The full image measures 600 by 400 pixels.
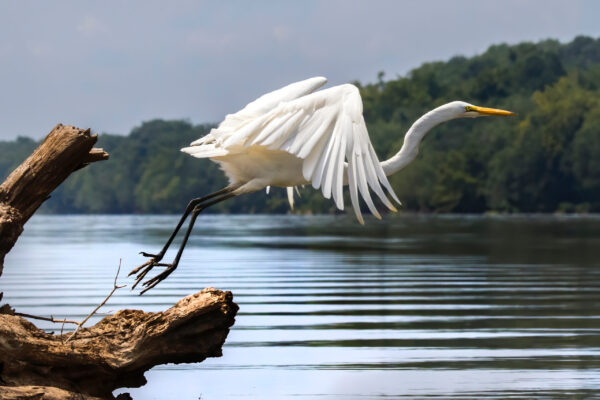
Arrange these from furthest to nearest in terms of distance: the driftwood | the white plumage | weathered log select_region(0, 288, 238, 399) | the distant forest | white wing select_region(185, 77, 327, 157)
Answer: the distant forest
white wing select_region(185, 77, 327, 157)
the white plumage
weathered log select_region(0, 288, 238, 399)
the driftwood

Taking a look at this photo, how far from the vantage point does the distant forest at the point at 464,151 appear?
3912 inches

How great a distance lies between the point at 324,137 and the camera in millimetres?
8461

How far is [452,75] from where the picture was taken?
6275 inches

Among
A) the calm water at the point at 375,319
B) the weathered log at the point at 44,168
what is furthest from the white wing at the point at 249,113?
the calm water at the point at 375,319

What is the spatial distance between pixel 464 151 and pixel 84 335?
101 metres

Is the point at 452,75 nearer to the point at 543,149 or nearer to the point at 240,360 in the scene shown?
the point at 543,149

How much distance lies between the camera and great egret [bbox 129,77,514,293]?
8.20m

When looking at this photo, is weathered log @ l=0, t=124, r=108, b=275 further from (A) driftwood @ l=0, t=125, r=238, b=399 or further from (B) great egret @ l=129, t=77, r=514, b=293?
(B) great egret @ l=129, t=77, r=514, b=293

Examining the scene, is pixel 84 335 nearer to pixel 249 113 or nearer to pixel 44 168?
pixel 44 168

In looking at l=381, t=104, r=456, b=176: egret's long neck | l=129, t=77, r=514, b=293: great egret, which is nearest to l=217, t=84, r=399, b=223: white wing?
l=129, t=77, r=514, b=293: great egret

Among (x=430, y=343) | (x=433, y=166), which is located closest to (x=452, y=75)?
(x=433, y=166)

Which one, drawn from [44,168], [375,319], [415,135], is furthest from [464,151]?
[44,168]

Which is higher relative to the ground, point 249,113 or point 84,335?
point 249,113

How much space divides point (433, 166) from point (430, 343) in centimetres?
9871
